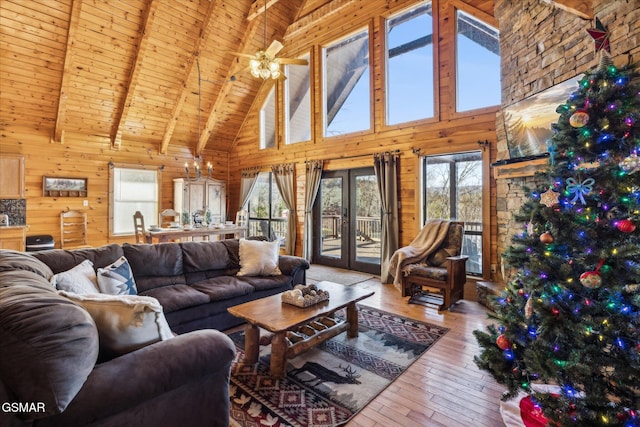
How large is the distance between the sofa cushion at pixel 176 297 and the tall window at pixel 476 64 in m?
4.49

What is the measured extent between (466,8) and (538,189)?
13.4ft

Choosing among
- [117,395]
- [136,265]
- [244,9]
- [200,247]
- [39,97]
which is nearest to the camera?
[117,395]

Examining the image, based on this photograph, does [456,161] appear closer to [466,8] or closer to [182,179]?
[466,8]

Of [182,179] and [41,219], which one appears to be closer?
[41,219]

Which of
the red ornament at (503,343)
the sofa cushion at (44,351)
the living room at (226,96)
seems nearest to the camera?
the sofa cushion at (44,351)

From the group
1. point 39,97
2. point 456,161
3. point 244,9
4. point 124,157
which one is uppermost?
point 244,9

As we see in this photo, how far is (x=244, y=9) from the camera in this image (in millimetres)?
6344

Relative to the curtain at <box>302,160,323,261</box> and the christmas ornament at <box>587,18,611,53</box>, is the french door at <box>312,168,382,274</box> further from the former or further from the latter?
the christmas ornament at <box>587,18,611,53</box>

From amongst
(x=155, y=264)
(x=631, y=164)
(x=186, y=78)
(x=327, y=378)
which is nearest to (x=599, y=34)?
(x=631, y=164)

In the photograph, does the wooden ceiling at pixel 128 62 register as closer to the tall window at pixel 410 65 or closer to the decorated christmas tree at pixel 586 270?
the tall window at pixel 410 65

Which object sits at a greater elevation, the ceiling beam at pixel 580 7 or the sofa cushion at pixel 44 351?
the ceiling beam at pixel 580 7

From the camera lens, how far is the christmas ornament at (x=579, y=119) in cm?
169

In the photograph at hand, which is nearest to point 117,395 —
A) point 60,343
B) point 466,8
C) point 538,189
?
point 60,343

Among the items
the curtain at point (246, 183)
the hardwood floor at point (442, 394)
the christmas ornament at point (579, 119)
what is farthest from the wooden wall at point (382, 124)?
the christmas ornament at point (579, 119)
